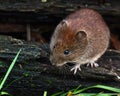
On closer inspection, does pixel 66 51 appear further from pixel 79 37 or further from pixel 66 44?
pixel 79 37

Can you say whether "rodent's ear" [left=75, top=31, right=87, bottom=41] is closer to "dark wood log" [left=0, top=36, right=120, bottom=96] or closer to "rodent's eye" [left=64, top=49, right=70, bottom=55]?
"rodent's eye" [left=64, top=49, right=70, bottom=55]

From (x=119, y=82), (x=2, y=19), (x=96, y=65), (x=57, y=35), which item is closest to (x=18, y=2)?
(x=2, y=19)

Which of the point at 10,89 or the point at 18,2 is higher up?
the point at 18,2

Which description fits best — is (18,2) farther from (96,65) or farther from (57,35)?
(96,65)

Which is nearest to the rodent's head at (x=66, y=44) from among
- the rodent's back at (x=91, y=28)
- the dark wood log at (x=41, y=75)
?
the rodent's back at (x=91, y=28)

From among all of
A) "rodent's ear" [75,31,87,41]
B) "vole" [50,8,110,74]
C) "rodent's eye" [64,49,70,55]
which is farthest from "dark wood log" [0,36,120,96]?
"rodent's ear" [75,31,87,41]

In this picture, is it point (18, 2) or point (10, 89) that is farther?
point (18, 2)

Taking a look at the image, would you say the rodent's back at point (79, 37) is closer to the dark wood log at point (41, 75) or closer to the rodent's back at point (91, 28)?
the rodent's back at point (91, 28)
